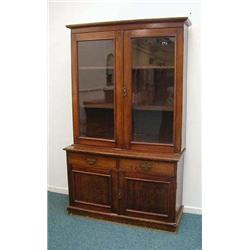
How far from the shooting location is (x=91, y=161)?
278cm

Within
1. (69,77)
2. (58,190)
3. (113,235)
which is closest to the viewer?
(113,235)

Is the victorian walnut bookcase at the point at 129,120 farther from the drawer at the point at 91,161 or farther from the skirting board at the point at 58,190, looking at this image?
the skirting board at the point at 58,190

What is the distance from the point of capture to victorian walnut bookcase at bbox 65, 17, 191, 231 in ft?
8.34

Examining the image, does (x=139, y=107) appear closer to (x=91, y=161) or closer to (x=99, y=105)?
(x=99, y=105)

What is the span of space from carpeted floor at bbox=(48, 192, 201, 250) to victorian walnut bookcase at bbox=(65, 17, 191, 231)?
87 millimetres

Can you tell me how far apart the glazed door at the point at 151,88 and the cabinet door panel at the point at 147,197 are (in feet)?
0.93

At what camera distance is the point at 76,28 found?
2.77m

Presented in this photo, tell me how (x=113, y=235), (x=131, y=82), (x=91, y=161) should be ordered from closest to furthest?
(x=113, y=235), (x=131, y=82), (x=91, y=161)

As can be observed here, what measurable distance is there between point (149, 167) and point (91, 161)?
563 millimetres

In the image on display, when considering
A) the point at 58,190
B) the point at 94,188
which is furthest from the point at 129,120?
the point at 58,190

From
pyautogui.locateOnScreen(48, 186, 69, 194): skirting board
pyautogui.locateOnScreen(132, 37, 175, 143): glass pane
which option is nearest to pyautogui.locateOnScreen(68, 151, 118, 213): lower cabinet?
pyautogui.locateOnScreen(132, 37, 175, 143): glass pane
